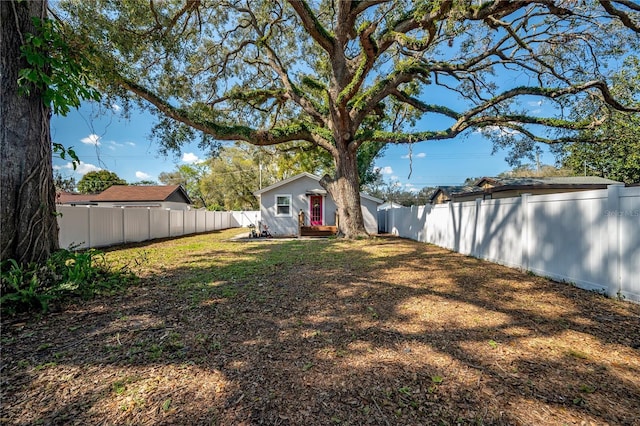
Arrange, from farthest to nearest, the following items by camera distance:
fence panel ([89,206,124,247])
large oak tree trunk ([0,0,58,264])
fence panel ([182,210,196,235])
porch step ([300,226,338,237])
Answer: fence panel ([182,210,196,235]), porch step ([300,226,338,237]), fence panel ([89,206,124,247]), large oak tree trunk ([0,0,58,264])

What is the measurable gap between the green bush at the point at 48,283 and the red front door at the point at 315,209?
458 inches

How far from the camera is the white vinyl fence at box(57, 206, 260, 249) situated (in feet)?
27.5

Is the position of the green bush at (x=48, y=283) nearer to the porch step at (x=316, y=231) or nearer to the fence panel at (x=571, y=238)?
the fence panel at (x=571, y=238)

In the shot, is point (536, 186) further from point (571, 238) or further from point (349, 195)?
point (571, 238)

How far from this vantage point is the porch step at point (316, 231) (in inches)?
550

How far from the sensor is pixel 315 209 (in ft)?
51.1

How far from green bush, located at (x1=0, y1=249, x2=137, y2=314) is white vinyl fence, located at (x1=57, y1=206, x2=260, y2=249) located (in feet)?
2.58

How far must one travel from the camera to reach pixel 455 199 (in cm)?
2153

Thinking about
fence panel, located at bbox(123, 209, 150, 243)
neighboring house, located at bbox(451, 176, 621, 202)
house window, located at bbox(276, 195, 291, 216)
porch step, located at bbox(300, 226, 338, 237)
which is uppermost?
neighboring house, located at bbox(451, 176, 621, 202)

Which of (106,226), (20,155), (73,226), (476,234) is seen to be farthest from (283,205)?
(20,155)

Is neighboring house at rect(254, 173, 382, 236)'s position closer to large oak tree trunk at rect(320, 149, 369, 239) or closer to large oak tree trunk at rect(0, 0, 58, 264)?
large oak tree trunk at rect(320, 149, 369, 239)

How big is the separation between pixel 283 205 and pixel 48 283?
1233 centimetres

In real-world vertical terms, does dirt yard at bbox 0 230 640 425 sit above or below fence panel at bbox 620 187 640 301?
below

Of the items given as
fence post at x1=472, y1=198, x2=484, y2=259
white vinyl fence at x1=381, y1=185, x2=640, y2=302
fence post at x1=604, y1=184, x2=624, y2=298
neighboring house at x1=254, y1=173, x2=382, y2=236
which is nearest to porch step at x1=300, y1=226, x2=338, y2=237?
neighboring house at x1=254, y1=173, x2=382, y2=236
